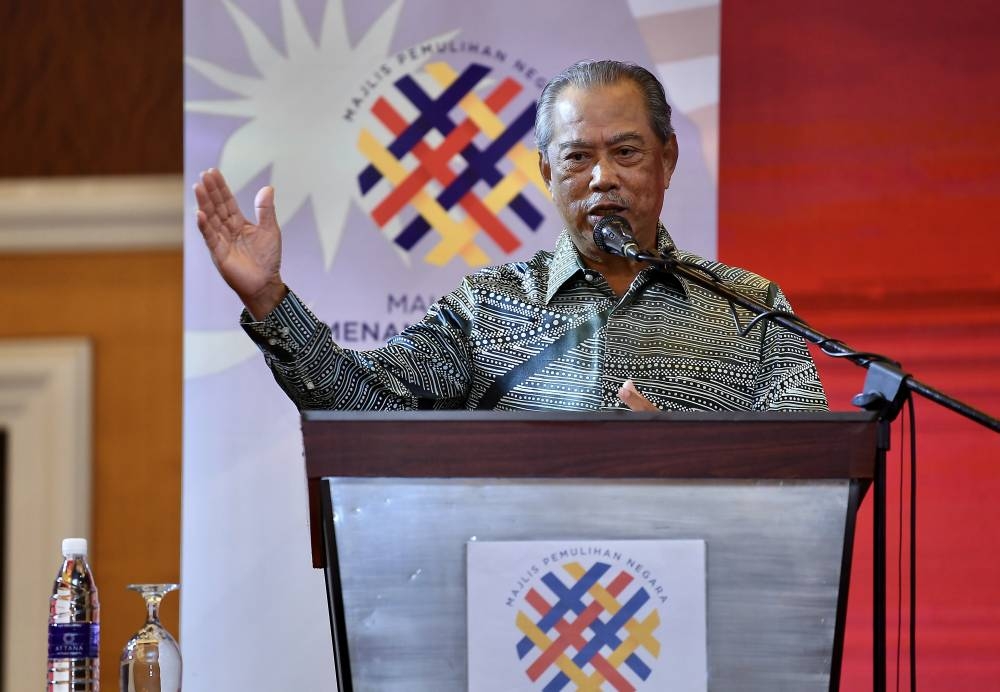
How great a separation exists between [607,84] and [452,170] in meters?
1.14

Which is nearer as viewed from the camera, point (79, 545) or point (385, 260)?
point (79, 545)

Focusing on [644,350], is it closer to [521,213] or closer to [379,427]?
[379,427]

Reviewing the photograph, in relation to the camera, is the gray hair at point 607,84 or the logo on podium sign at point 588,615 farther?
the gray hair at point 607,84

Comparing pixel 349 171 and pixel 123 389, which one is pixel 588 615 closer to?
pixel 349 171

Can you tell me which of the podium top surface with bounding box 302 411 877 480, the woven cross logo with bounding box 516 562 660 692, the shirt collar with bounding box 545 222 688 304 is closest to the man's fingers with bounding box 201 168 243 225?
the podium top surface with bounding box 302 411 877 480

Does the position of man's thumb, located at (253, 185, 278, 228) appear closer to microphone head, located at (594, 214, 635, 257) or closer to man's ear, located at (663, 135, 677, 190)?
microphone head, located at (594, 214, 635, 257)

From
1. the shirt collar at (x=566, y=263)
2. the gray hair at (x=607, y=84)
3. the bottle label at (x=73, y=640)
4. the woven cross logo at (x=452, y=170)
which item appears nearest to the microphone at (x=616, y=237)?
the shirt collar at (x=566, y=263)

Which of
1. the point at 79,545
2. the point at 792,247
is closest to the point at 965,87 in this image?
the point at 792,247

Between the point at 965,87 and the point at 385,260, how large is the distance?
1.58 metres

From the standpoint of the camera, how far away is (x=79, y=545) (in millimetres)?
2062

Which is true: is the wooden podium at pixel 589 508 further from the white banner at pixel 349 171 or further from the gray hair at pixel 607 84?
the white banner at pixel 349 171

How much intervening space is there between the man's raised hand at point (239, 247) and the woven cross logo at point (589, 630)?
1.88 feet

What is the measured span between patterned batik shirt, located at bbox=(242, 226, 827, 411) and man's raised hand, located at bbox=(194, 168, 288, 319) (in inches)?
9.2

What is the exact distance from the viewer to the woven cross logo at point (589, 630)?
1422 millimetres
